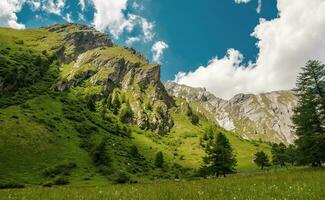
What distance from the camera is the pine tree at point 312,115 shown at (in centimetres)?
5244

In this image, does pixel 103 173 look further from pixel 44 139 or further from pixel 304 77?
pixel 304 77

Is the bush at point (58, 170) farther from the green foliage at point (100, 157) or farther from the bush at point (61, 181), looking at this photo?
the green foliage at point (100, 157)

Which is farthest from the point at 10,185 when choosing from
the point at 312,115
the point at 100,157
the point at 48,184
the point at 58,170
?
the point at 312,115

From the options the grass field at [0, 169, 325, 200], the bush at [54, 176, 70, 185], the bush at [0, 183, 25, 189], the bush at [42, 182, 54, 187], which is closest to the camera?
the grass field at [0, 169, 325, 200]

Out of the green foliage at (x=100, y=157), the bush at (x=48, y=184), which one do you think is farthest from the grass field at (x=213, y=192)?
the green foliage at (x=100, y=157)

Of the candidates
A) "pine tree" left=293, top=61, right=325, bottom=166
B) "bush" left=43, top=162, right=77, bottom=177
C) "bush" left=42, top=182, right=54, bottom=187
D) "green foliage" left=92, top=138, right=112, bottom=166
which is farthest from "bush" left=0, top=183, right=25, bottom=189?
"pine tree" left=293, top=61, right=325, bottom=166

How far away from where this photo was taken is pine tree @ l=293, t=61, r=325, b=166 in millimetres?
52438

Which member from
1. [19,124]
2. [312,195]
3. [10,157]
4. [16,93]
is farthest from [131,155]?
[312,195]

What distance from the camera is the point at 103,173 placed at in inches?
4705

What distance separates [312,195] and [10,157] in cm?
11124

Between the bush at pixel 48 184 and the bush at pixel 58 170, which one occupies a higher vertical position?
the bush at pixel 58 170

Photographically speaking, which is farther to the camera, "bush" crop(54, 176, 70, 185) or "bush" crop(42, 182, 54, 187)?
"bush" crop(54, 176, 70, 185)

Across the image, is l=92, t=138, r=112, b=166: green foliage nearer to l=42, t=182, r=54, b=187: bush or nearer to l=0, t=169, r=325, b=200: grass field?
l=42, t=182, r=54, b=187: bush

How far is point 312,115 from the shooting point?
53594 mm
